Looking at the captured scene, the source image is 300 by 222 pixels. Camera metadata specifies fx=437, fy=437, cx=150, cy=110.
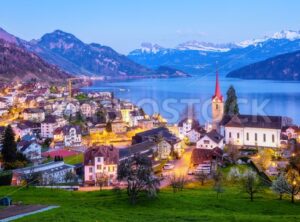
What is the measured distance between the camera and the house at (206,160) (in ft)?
98.4

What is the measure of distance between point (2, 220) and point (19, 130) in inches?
1386

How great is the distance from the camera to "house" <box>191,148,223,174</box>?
30.0 metres

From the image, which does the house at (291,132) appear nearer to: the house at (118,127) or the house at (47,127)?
the house at (118,127)

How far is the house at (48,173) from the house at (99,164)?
159 centimetres

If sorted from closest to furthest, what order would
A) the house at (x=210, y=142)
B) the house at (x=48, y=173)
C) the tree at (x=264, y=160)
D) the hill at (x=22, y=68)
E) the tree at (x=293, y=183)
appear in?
the tree at (x=293, y=183)
the house at (x=48, y=173)
the tree at (x=264, y=160)
the house at (x=210, y=142)
the hill at (x=22, y=68)

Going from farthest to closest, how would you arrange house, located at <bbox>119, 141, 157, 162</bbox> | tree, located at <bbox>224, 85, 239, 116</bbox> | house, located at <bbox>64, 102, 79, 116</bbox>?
house, located at <bbox>64, 102, 79, 116</bbox>
tree, located at <bbox>224, 85, 239, 116</bbox>
house, located at <bbox>119, 141, 157, 162</bbox>

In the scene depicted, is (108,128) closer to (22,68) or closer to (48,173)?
(48,173)

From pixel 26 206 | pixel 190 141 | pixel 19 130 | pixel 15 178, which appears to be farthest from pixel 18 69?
pixel 26 206

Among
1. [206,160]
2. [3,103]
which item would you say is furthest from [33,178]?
[3,103]

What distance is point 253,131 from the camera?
40.0 meters

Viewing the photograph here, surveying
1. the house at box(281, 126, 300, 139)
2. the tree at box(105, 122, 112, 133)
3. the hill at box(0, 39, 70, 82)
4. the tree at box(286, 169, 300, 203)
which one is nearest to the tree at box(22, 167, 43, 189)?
the tree at box(286, 169, 300, 203)

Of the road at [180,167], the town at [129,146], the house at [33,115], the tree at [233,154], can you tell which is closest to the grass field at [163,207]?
the town at [129,146]

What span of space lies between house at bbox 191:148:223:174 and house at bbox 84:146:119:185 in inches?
224

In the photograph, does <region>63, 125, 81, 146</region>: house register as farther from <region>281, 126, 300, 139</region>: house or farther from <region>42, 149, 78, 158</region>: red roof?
<region>281, 126, 300, 139</region>: house
